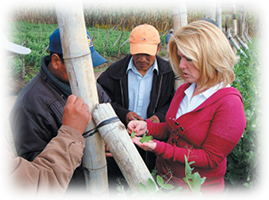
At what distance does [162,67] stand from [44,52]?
9454 mm

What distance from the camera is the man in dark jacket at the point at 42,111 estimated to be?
1.44 metres

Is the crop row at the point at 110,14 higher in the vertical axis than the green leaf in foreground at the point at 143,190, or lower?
higher

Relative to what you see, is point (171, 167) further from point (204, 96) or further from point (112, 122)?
point (112, 122)

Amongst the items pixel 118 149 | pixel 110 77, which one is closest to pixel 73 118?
pixel 118 149

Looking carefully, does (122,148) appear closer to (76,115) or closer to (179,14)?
(76,115)

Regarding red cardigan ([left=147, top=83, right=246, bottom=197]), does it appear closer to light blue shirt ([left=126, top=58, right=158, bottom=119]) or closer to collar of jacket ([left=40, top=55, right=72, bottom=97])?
collar of jacket ([left=40, top=55, right=72, bottom=97])

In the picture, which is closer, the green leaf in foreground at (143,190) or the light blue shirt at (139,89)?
the green leaf in foreground at (143,190)

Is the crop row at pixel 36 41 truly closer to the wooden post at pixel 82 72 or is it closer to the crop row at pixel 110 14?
the crop row at pixel 110 14

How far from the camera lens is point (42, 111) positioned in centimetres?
151

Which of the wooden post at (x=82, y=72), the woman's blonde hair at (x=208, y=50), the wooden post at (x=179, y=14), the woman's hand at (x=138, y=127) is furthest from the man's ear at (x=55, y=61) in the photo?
the wooden post at (x=179, y=14)

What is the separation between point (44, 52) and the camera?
10.5m

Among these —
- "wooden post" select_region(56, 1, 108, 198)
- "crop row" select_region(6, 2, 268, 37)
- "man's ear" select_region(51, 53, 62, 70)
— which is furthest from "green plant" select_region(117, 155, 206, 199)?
"crop row" select_region(6, 2, 268, 37)

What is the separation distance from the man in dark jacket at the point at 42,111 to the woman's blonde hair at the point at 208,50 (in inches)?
38.2

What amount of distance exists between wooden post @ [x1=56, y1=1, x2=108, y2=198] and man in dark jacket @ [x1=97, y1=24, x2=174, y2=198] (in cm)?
111
